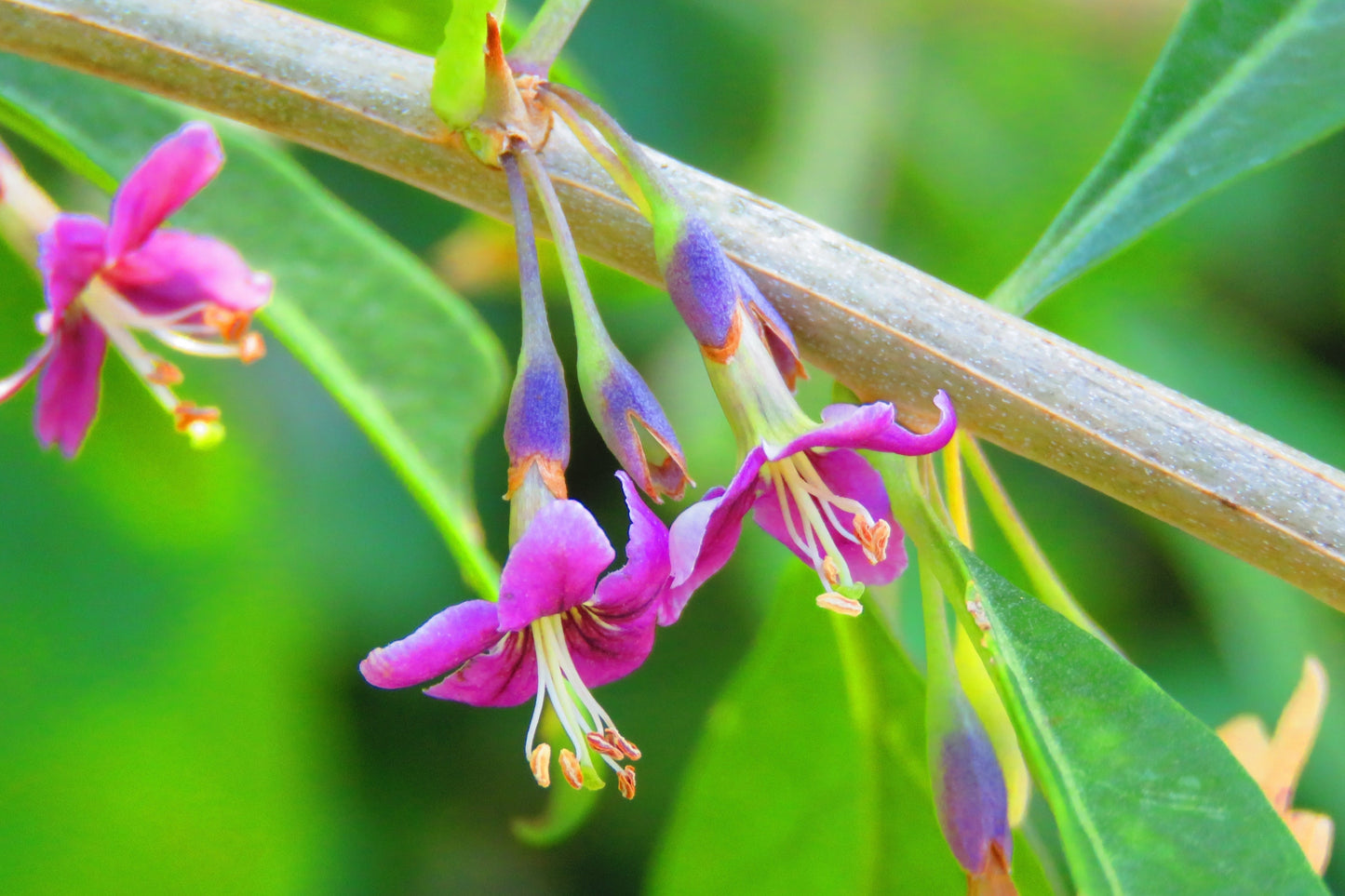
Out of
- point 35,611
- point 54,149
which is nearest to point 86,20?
point 54,149

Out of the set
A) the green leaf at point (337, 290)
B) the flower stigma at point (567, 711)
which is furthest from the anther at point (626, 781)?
the green leaf at point (337, 290)

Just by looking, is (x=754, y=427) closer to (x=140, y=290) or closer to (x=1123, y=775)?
(x=1123, y=775)

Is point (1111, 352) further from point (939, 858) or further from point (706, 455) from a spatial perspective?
point (939, 858)

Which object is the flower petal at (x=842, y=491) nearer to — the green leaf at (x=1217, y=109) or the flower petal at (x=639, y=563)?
the flower petal at (x=639, y=563)

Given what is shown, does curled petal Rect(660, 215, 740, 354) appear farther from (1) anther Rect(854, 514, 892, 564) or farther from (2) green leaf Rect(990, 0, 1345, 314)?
(2) green leaf Rect(990, 0, 1345, 314)

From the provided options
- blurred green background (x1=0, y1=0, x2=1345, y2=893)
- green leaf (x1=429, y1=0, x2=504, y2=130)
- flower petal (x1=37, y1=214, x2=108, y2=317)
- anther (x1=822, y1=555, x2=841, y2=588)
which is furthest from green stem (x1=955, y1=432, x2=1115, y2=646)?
flower petal (x1=37, y1=214, x2=108, y2=317)

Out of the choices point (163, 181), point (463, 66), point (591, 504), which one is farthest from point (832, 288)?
point (591, 504)
